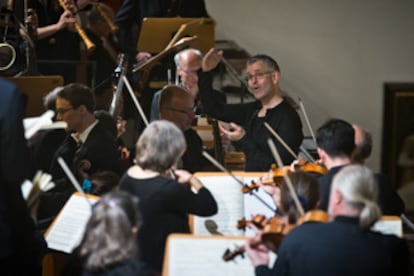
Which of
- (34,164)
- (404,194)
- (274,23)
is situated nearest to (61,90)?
(34,164)

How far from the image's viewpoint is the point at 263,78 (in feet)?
18.7

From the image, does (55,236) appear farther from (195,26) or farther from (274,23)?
(274,23)

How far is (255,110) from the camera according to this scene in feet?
19.1

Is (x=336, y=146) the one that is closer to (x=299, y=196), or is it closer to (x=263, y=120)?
(x=299, y=196)

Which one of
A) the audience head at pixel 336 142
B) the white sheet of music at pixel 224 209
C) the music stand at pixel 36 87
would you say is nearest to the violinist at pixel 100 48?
the music stand at pixel 36 87

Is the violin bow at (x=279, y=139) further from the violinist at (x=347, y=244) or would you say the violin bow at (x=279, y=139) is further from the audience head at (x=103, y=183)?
the violinist at (x=347, y=244)

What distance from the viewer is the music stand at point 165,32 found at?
7.01 metres

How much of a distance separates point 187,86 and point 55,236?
1.99m

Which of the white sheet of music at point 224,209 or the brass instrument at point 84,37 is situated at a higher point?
the brass instrument at point 84,37

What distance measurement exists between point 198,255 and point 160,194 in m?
0.33

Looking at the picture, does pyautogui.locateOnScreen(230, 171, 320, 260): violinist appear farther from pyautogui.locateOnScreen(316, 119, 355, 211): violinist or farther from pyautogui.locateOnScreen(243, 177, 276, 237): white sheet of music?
pyautogui.locateOnScreen(243, 177, 276, 237): white sheet of music

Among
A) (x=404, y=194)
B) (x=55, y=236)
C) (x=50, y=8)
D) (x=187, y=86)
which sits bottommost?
(x=404, y=194)

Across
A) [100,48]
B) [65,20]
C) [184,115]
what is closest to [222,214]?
[184,115]

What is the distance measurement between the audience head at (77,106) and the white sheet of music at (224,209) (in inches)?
38.2
